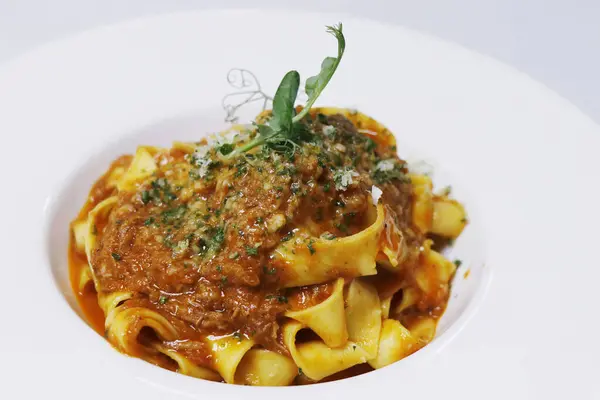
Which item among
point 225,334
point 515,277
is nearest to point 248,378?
point 225,334

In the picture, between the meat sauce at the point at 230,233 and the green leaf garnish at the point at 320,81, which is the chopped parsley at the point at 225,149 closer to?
the meat sauce at the point at 230,233

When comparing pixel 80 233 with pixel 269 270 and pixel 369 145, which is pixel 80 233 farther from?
pixel 369 145

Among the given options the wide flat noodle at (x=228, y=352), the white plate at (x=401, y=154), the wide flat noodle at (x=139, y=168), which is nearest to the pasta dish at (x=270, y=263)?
the wide flat noodle at (x=228, y=352)

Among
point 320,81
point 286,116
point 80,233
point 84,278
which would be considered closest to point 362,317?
point 286,116

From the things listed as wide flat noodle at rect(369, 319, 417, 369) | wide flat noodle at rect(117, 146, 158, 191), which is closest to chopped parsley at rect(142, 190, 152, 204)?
wide flat noodle at rect(117, 146, 158, 191)

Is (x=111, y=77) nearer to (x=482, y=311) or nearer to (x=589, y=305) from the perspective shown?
(x=482, y=311)

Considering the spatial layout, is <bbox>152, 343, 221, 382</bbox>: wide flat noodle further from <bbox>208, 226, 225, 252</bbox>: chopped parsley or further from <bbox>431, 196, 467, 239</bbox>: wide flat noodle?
<bbox>431, 196, 467, 239</bbox>: wide flat noodle

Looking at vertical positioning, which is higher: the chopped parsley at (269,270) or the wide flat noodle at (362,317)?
the chopped parsley at (269,270)
